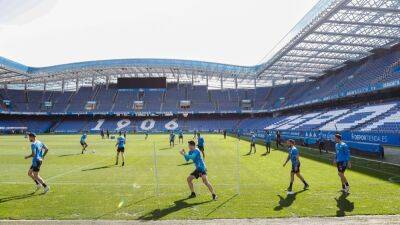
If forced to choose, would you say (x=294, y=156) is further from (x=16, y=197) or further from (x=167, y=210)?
(x=16, y=197)

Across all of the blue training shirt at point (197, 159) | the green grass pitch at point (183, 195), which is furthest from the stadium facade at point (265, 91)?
the blue training shirt at point (197, 159)

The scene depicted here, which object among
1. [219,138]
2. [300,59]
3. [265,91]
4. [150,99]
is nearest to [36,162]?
[219,138]

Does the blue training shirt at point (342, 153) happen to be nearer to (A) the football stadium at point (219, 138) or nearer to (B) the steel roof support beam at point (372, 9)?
(A) the football stadium at point (219, 138)

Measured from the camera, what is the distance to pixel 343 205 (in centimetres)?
1026

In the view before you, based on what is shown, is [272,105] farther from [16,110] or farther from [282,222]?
[282,222]

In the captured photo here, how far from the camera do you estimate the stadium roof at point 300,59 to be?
103 feet

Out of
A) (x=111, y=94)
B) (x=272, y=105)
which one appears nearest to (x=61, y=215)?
(x=272, y=105)

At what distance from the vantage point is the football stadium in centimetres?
1031

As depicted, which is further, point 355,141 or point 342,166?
point 355,141

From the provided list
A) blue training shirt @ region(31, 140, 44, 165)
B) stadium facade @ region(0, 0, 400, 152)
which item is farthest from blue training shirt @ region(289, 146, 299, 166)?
stadium facade @ region(0, 0, 400, 152)

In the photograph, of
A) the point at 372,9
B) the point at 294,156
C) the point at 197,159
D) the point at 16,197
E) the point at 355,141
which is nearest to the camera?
the point at 197,159

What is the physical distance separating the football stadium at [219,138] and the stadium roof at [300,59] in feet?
0.70

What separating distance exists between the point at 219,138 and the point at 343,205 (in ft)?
143

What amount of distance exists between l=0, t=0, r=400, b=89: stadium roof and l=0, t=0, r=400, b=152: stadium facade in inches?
5.2
